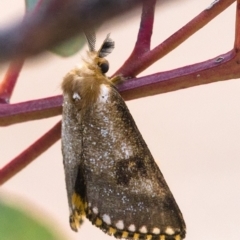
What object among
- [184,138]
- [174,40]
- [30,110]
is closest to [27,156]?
[30,110]

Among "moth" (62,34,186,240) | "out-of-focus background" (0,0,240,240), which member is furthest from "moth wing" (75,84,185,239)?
"out-of-focus background" (0,0,240,240)

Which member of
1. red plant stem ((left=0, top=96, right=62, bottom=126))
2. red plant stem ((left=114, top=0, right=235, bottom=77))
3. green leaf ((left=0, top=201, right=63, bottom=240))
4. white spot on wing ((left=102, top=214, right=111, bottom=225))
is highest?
red plant stem ((left=114, top=0, right=235, bottom=77))

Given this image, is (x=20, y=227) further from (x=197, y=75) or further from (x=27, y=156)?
(x=197, y=75)

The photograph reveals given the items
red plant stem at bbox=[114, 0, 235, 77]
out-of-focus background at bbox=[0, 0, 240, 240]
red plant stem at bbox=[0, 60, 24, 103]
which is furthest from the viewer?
out-of-focus background at bbox=[0, 0, 240, 240]

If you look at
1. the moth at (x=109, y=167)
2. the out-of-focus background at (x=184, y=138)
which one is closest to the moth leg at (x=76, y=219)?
the moth at (x=109, y=167)

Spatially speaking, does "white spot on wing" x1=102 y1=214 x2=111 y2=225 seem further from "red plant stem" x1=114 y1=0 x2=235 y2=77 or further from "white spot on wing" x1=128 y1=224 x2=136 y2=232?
"red plant stem" x1=114 y1=0 x2=235 y2=77

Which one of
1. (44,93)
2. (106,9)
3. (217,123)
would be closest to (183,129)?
(217,123)

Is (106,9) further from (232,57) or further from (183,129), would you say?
(183,129)
